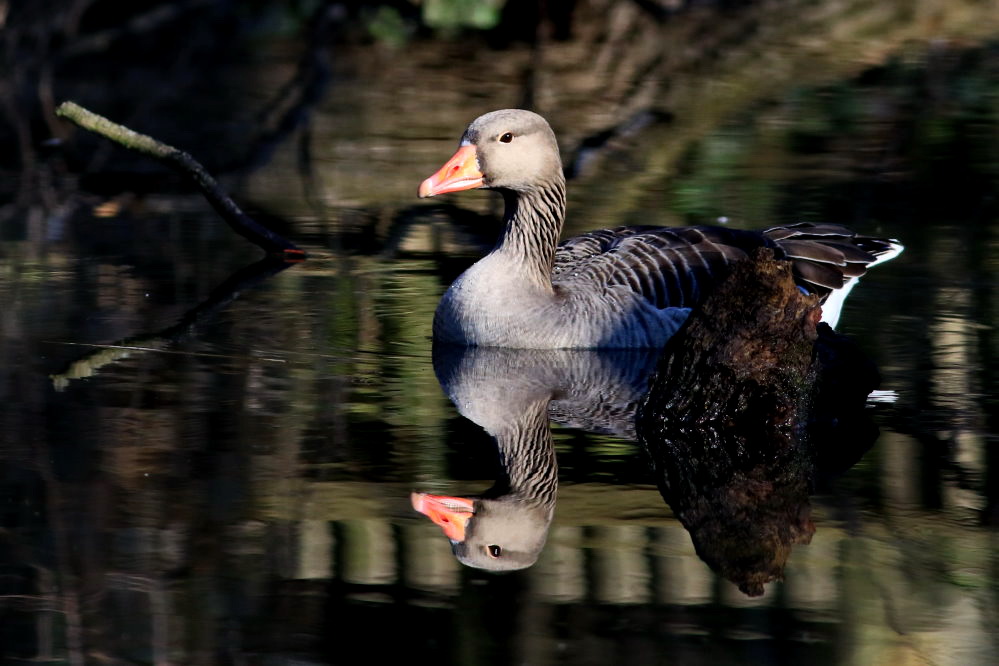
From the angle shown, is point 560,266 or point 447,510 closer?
point 447,510

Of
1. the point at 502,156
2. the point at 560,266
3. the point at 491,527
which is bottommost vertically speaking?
the point at 491,527

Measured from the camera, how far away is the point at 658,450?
7.49m

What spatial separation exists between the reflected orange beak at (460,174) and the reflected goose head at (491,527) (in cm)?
312

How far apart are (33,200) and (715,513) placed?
28.5 feet

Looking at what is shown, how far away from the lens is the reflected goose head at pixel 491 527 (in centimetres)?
621

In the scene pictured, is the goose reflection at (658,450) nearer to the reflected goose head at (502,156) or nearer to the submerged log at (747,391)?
the submerged log at (747,391)

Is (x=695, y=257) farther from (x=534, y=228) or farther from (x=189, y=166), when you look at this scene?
(x=189, y=166)

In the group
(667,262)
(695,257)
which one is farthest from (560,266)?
(695,257)

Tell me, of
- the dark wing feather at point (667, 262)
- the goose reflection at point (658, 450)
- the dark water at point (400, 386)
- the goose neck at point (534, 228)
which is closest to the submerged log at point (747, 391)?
the goose reflection at point (658, 450)

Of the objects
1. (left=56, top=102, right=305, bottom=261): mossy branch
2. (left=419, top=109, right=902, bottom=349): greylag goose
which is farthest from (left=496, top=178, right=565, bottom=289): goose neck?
(left=56, top=102, right=305, bottom=261): mossy branch

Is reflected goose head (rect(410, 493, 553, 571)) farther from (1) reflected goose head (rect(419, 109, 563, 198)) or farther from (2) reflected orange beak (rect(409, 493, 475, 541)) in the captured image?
(1) reflected goose head (rect(419, 109, 563, 198))

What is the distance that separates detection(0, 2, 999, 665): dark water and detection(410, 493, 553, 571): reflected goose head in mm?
88

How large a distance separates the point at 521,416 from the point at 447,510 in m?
1.55

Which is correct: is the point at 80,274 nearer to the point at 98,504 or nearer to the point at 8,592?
the point at 98,504
